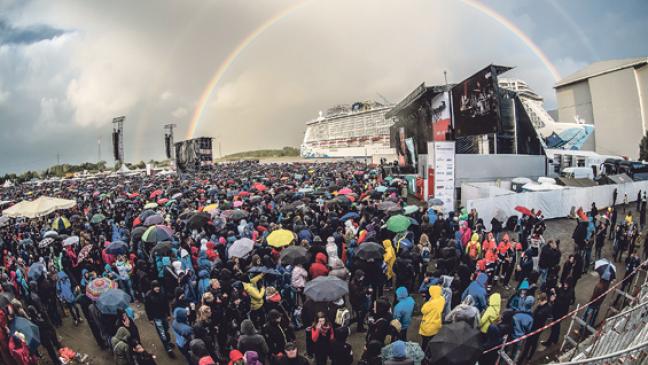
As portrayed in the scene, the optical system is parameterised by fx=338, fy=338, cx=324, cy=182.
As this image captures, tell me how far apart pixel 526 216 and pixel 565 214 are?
5.34 m

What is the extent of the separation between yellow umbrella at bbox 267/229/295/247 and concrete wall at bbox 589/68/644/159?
188 ft

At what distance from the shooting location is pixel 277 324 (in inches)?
191

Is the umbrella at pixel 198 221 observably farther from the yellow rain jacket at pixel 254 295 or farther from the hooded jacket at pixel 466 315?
the hooded jacket at pixel 466 315

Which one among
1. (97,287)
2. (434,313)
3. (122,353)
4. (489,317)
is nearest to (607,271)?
(489,317)

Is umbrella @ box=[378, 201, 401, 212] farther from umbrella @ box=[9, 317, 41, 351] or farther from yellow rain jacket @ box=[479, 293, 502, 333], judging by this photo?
umbrella @ box=[9, 317, 41, 351]

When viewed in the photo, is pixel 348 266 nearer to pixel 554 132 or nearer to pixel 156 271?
pixel 156 271

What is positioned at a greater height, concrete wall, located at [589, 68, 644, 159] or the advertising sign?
concrete wall, located at [589, 68, 644, 159]

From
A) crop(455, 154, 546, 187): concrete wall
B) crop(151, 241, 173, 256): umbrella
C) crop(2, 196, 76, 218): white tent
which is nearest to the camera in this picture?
crop(151, 241, 173, 256): umbrella

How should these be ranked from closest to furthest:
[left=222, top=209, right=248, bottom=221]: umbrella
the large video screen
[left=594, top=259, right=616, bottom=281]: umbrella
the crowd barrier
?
[left=594, top=259, right=616, bottom=281]: umbrella < [left=222, top=209, right=248, bottom=221]: umbrella < the crowd barrier < the large video screen

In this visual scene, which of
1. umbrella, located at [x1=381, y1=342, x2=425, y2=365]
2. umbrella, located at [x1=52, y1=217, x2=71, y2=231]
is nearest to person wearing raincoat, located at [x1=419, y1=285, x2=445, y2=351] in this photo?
umbrella, located at [x1=381, y1=342, x2=425, y2=365]

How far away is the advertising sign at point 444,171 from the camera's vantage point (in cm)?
1566

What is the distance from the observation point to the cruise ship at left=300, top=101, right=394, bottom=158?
8288 cm

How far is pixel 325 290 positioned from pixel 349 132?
90.5 m

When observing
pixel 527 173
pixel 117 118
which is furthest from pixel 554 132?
pixel 117 118
